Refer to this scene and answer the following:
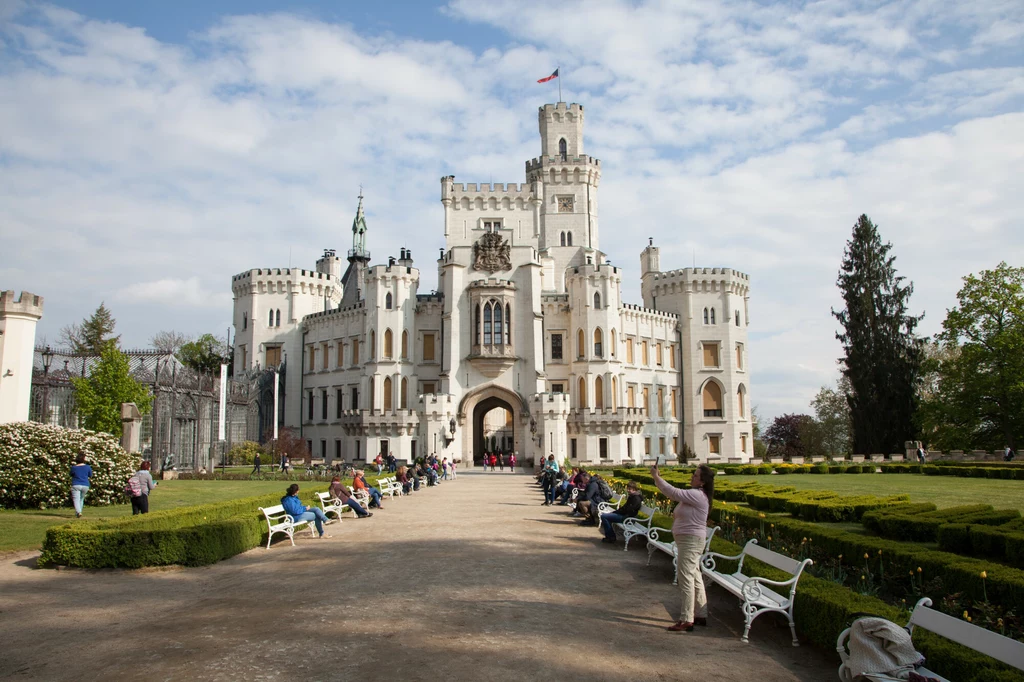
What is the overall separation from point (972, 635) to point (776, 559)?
346 centimetres

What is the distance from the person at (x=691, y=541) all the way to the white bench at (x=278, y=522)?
9.13 m

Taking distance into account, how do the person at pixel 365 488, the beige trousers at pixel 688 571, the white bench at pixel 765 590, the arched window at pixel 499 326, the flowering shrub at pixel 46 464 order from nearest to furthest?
the white bench at pixel 765 590
the beige trousers at pixel 688 571
the flowering shrub at pixel 46 464
the person at pixel 365 488
the arched window at pixel 499 326

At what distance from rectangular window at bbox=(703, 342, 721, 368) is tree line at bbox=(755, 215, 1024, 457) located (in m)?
9.81

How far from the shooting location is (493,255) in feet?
171

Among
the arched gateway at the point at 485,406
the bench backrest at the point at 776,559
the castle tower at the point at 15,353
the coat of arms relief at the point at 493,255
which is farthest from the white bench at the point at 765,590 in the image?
the coat of arms relief at the point at 493,255

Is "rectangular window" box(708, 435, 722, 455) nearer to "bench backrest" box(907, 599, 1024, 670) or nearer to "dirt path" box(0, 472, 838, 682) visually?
"dirt path" box(0, 472, 838, 682)

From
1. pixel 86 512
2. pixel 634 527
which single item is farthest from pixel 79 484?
pixel 634 527

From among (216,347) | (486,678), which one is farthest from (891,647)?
(216,347)

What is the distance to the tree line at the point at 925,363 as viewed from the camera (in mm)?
43219

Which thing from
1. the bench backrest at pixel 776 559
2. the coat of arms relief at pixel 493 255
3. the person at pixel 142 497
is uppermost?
the coat of arms relief at pixel 493 255

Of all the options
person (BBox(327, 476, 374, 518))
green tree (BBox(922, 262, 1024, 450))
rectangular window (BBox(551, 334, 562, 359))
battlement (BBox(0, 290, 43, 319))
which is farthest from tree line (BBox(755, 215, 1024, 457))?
battlement (BBox(0, 290, 43, 319))

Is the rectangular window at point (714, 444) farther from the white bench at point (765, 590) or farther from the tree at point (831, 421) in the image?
the white bench at point (765, 590)

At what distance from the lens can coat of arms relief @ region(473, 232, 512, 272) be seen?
5216 cm

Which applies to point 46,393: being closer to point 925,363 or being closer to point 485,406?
point 485,406
